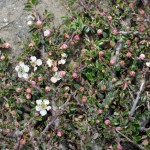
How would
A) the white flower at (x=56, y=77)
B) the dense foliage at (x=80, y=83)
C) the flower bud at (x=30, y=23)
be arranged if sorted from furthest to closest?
1. the flower bud at (x=30, y=23)
2. the white flower at (x=56, y=77)
3. the dense foliage at (x=80, y=83)

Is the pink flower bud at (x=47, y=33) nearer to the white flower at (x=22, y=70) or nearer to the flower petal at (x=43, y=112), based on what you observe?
the white flower at (x=22, y=70)

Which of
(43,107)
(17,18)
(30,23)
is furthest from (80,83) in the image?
(17,18)

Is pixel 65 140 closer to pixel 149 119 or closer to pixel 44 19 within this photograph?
pixel 149 119

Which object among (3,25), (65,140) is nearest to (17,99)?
(65,140)

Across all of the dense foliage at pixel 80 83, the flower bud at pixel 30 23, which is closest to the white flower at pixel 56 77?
the dense foliage at pixel 80 83

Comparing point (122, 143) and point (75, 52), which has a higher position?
point (75, 52)

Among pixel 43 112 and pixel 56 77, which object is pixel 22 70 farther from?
pixel 43 112

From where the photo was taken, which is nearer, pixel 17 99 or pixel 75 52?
pixel 17 99
